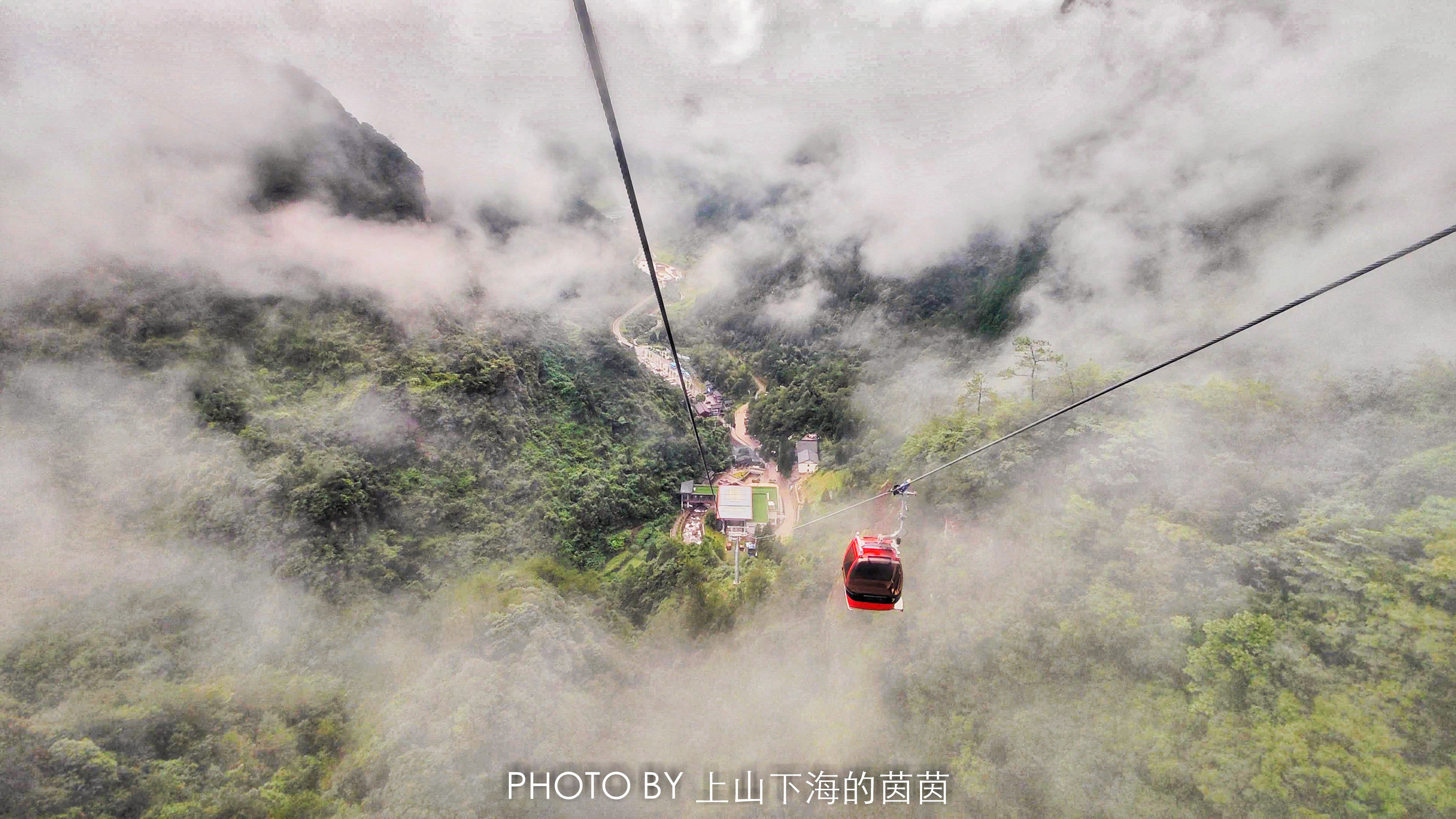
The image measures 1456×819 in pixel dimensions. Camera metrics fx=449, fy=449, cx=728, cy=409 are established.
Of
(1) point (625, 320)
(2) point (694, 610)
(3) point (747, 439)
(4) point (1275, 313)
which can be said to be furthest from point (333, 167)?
(4) point (1275, 313)

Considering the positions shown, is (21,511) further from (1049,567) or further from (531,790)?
(1049,567)

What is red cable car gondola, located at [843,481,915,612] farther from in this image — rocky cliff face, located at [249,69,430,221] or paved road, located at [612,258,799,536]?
rocky cliff face, located at [249,69,430,221]

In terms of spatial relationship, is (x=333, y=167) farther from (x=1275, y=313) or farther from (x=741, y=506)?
(x=1275, y=313)

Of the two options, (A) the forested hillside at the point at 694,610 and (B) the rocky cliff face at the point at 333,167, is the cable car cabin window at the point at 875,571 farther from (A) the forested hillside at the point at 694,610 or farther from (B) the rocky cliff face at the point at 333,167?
(B) the rocky cliff face at the point at 333,167

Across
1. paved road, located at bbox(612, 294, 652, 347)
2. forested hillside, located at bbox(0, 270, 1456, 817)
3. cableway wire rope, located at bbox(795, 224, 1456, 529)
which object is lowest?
forested hillside, located at bbox(0, 270, 1456, 817)

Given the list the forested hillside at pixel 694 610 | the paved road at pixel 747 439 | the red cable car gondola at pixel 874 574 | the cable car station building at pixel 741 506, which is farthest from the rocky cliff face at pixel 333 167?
the red cable car gondola at pixel 874 574

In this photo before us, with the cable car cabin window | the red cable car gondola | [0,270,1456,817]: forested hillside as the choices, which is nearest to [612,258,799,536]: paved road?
[0,270,1456,817]: forested hillside
